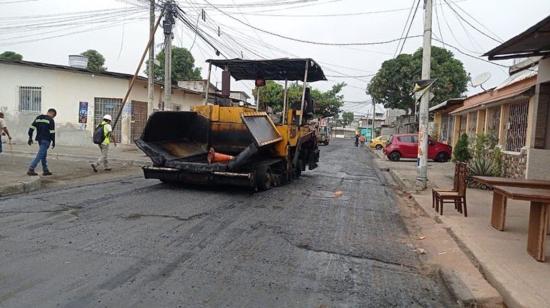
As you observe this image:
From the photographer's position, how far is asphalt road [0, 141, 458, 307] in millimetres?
4121

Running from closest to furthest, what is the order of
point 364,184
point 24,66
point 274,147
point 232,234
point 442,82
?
point 232,234 < point 274,147 < point 364,184 < point 24,66 < point 442,82

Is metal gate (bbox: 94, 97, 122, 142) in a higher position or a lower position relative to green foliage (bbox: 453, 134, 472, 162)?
higher

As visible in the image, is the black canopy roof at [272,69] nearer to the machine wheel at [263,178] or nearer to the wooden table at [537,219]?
the machine wheel at [263,178]

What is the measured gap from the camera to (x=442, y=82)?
1544 inches

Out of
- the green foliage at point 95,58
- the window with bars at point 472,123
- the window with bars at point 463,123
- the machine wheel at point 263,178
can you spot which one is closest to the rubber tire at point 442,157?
the window with bars at point 463,123

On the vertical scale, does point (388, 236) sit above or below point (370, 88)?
below

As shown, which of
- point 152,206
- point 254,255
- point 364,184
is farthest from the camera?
point 364,184

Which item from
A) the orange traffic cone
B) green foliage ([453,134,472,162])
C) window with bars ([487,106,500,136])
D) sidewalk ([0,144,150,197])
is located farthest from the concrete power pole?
sidewalk ([0,144,150,197])

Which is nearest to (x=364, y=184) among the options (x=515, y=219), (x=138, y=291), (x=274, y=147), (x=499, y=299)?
(x=274, y=147)

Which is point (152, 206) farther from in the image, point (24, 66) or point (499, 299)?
point (24, 66)

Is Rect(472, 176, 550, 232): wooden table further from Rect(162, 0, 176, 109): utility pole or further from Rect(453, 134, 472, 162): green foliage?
Rect(162, 0, 176, 109): utility pole

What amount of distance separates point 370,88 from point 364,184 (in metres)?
31.7

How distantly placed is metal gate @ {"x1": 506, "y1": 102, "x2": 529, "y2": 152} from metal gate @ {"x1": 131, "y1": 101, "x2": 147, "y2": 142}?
16291 millimetres

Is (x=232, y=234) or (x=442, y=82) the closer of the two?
(x=232, y=234)
